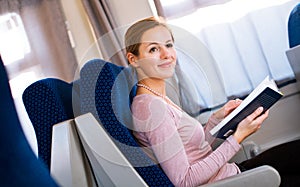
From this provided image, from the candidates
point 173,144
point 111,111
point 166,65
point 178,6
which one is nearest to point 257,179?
point 173,144

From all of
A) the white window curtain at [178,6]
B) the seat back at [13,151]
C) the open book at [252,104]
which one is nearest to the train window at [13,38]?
the white window curtain at [178,6]

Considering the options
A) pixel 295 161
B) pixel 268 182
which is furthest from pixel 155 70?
pixel 295 161

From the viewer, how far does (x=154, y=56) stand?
1.20 metres

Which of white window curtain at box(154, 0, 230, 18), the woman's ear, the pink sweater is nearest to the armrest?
the pink sweater

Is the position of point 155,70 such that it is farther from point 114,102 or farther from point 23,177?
point 23,177

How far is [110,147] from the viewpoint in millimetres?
874

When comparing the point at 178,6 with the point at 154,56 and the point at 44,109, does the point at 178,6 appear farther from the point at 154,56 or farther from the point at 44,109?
the point at 44,109

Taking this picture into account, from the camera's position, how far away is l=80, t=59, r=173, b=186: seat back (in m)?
0.95

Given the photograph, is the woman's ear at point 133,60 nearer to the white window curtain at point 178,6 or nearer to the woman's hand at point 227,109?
the woman's hand at point 227,109

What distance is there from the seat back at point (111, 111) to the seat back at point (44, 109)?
0.07 m

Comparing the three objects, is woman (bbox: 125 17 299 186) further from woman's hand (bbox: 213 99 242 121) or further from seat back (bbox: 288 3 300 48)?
seat back (bbox: 288 3 300 48)

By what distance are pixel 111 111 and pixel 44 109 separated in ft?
0.60

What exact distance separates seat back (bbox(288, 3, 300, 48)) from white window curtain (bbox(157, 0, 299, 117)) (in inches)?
5.0

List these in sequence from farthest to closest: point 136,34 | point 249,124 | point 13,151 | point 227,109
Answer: point 227,109 < point 136,34 < point 249,124 < point 13,151
